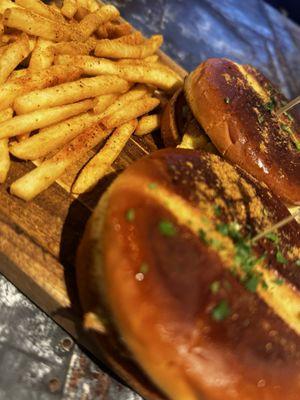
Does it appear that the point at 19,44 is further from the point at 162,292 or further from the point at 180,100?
the point at 162,292

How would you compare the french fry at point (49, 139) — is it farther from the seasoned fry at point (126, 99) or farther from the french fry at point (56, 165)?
the seasoned fry at point (126, 99)

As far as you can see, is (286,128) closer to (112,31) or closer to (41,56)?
(112,31)

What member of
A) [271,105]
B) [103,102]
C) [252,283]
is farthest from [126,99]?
[252,283]

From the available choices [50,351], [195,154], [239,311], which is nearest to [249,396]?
[239,311]

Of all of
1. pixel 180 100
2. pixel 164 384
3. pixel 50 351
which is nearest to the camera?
pixel 164 384

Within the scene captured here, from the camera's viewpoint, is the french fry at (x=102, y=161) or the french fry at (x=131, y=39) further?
the french fry at (x=131, y=39)

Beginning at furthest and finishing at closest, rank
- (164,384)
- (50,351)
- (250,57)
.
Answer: (250,57) < (50,351) < (164,384)

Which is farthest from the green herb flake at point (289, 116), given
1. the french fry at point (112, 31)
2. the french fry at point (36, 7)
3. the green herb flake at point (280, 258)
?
the french fry at point (36, 7)
